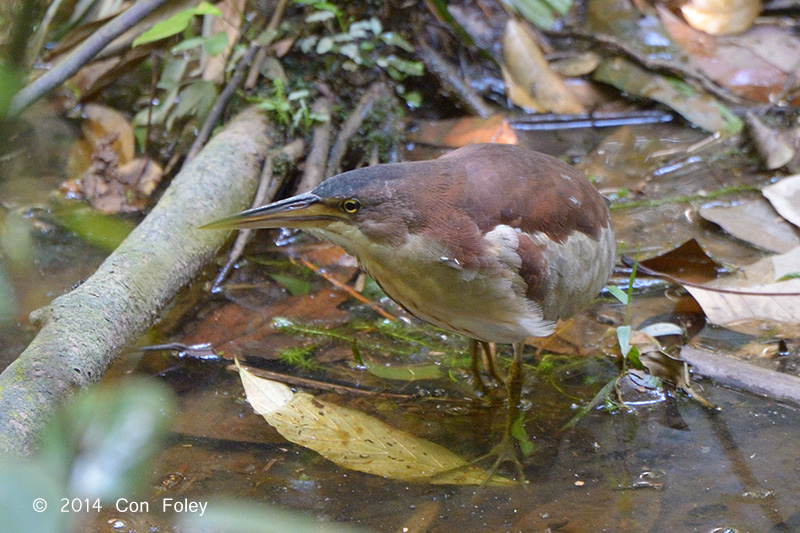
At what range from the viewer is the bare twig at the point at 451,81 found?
558 cm

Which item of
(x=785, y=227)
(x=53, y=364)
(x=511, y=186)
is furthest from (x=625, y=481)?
(x=785, y=227)

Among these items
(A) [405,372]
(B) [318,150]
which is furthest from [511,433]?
(B) [318,150]

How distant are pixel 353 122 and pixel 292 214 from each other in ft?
7.96

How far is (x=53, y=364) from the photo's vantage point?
2570 millimetres

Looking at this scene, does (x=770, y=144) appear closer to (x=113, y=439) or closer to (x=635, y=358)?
(x=635, y=358)

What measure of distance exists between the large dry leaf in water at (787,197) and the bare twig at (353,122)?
258cm

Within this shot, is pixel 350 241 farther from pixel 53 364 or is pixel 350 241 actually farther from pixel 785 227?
pixel 785 227

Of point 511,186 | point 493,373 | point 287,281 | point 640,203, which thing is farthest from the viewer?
point 640,203

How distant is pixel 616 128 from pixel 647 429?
318 centimetres

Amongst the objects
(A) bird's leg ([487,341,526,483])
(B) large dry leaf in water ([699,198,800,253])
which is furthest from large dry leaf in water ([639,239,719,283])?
(A) bird's leg ([487,341,526,483])

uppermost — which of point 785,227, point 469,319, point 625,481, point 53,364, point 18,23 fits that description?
point 18,23

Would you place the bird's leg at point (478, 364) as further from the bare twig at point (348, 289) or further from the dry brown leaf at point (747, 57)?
the dry brown leaf at point (747, 57)

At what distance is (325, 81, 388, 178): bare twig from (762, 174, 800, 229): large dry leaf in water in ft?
8.48

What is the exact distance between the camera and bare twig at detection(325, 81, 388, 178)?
15.5 feet
